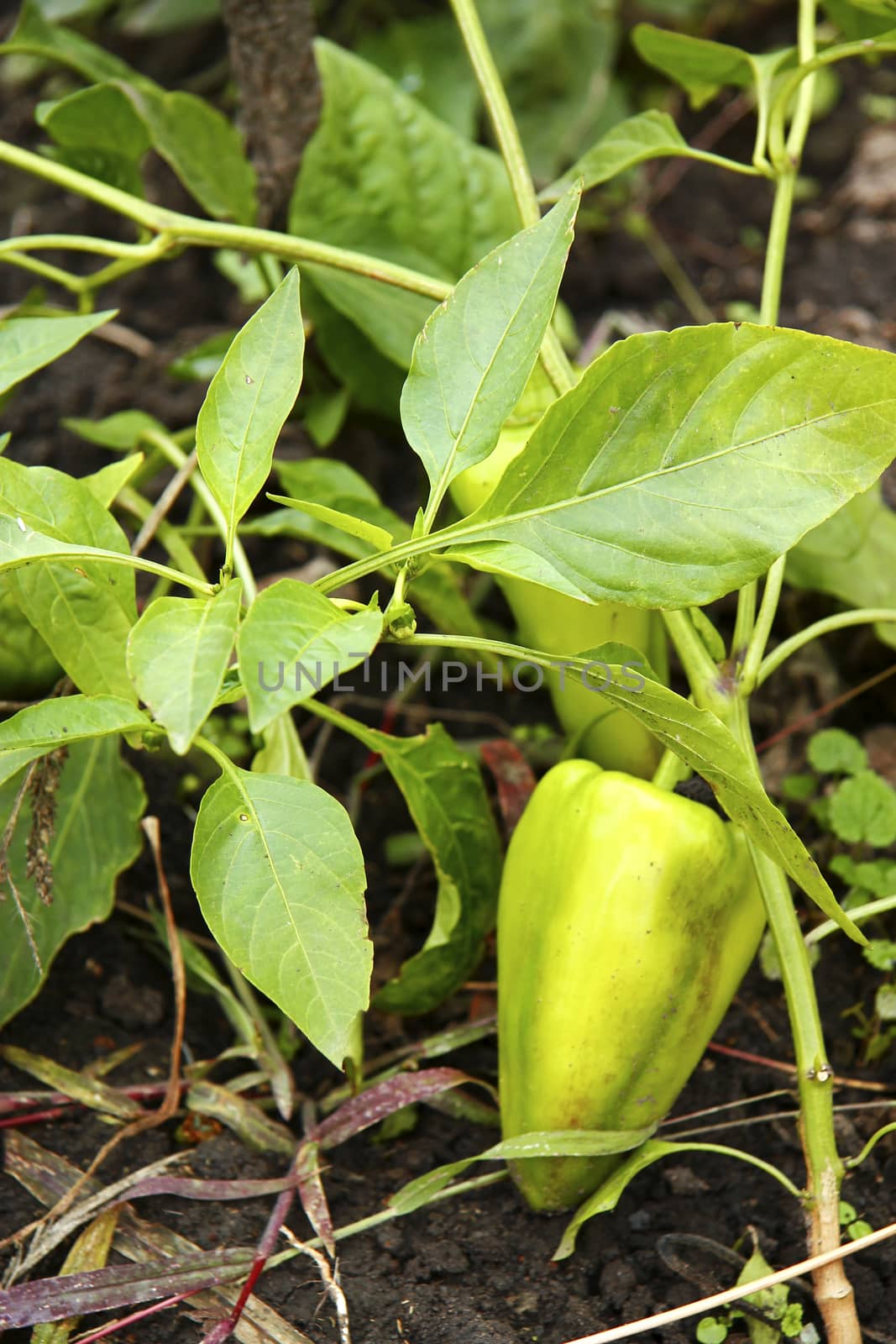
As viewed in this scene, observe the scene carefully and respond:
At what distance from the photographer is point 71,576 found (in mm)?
868

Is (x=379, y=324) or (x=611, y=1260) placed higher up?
(x=379, y=324)

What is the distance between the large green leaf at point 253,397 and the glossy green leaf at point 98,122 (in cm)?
52

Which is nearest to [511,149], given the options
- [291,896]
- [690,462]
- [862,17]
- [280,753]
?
[862,17]

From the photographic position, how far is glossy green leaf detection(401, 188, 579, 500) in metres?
0.75

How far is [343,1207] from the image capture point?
928mm

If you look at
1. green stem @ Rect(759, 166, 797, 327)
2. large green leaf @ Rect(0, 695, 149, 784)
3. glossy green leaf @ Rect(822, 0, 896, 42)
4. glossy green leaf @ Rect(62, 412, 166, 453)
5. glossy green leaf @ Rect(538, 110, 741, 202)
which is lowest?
glossy green leaf @ Rect(62, 412, 166, 453)

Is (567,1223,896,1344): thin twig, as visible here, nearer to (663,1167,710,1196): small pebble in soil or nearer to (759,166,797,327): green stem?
(663,1167,710,1196): small pebble in soil

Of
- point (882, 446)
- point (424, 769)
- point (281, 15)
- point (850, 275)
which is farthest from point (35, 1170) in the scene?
point (850, 275)

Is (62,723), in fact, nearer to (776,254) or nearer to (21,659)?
(21,659)

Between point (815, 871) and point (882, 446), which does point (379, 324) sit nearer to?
point (882, 446)

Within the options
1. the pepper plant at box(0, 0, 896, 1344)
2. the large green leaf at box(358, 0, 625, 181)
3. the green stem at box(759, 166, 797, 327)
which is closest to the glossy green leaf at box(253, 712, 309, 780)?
the pepper plant at box(0, 0, 896, 1344)

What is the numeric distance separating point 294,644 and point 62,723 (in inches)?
7.8

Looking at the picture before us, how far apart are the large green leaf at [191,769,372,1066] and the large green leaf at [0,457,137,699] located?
16cm

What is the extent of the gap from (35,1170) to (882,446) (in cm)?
81
